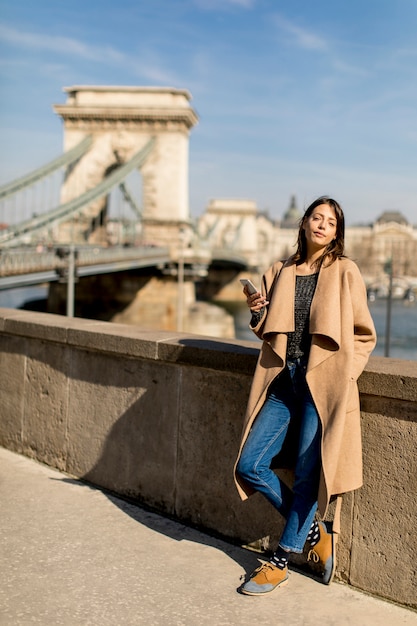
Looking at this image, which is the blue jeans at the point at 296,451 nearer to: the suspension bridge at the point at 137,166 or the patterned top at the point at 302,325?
the patterned top at the point at 302,325

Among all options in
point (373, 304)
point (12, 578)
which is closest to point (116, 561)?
point (12, 578)

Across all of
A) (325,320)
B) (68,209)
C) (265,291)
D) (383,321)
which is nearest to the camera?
(325,320)

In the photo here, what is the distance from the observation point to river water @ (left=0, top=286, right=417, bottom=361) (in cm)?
2994

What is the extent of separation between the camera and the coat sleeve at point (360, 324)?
2596mm

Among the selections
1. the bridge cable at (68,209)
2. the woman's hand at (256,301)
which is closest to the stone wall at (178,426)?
the woman's hand at (256,301)

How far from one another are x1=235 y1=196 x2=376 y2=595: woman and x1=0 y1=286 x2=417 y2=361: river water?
2106cm

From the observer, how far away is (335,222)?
8.98ft

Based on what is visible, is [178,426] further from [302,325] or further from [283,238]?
→ [283,238]

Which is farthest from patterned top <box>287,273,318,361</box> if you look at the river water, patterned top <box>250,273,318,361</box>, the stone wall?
the river water

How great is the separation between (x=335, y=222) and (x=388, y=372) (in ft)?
1.78

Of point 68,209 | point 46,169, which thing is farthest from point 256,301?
point 46,169

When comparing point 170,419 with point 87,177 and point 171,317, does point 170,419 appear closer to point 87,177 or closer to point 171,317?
point 171,317

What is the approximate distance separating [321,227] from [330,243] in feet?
0.21

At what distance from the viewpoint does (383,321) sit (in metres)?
42.6
